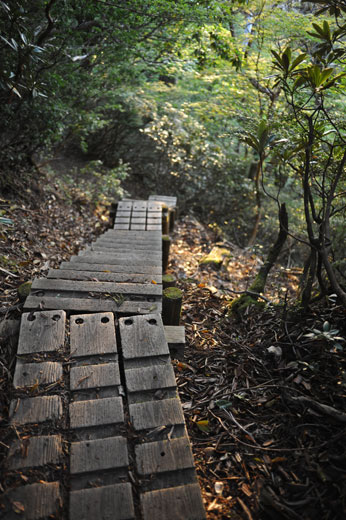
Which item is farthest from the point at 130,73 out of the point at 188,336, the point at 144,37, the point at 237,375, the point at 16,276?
the point at 237,375

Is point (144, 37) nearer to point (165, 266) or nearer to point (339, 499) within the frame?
point (165, 266)

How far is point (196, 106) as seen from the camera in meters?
9.20

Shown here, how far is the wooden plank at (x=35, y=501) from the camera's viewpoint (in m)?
1.46

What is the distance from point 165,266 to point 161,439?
4037mm

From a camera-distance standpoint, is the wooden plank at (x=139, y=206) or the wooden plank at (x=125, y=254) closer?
the wooden plank at (x=125, y=254)

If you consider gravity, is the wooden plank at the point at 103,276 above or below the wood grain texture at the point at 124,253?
above

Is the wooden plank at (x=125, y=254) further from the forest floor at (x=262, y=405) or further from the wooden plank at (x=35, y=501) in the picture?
the wooden plank at (x=35, y=501)

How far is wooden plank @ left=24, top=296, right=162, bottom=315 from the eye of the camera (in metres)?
2.56

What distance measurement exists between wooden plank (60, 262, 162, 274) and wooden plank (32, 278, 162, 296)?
56 centimetres

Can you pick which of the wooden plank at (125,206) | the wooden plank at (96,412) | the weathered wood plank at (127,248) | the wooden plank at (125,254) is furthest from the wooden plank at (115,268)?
the wooden plank at (125,206)

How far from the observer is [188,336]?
312 cm

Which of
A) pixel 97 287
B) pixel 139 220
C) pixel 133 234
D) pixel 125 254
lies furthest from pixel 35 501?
pixel 139 220

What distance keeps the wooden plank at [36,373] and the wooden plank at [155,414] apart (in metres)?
0.50

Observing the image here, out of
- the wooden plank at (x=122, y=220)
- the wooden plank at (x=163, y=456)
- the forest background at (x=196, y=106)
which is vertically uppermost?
the forest background at (x=196, y=106)
